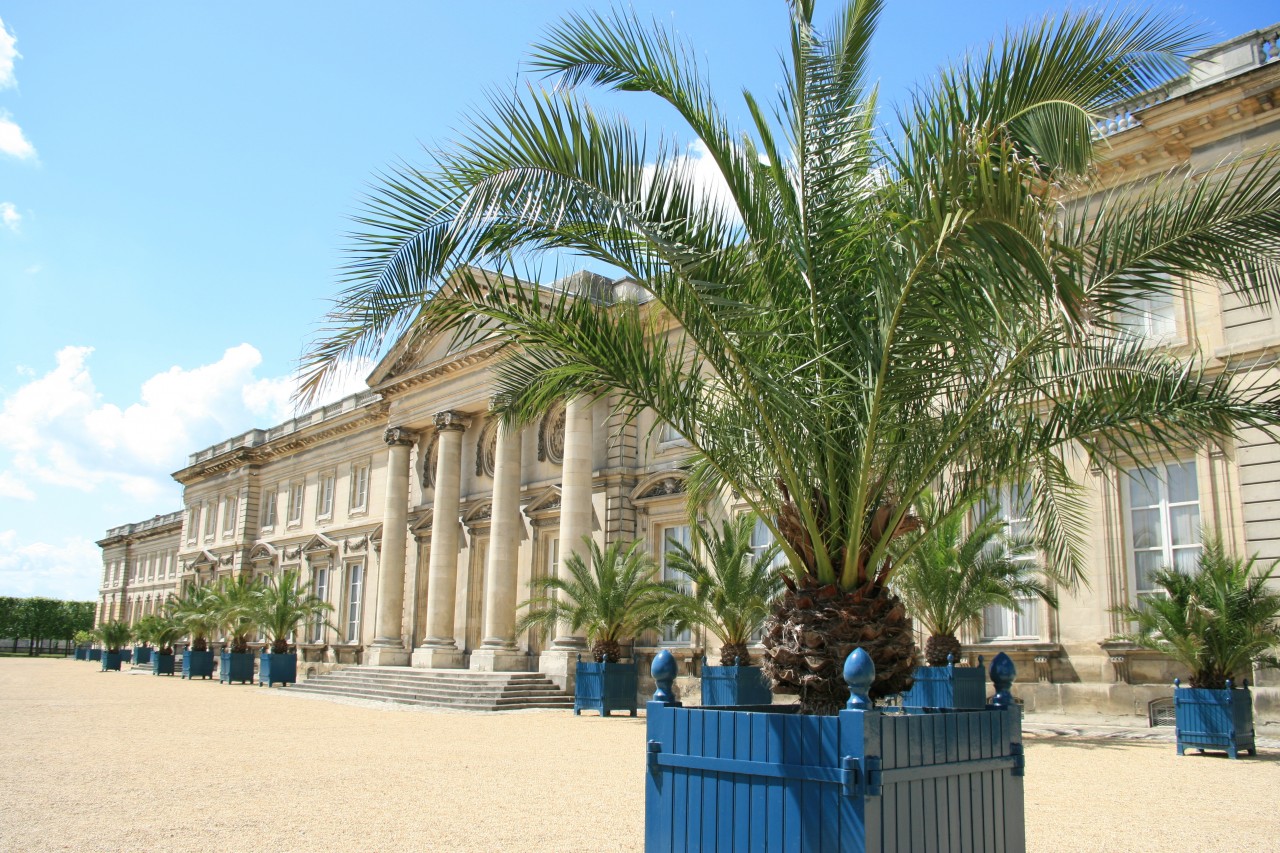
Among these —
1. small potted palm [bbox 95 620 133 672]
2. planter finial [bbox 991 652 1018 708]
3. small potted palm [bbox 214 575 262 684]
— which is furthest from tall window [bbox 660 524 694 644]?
small potted palm [bbox 95 620 133 672]

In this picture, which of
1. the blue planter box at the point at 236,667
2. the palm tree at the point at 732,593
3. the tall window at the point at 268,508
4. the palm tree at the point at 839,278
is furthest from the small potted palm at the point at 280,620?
the palm tree at the point at 839,278

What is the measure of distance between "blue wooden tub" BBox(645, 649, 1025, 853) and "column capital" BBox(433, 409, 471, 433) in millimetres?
24705

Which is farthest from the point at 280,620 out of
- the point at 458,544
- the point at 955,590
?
the point at 955,590

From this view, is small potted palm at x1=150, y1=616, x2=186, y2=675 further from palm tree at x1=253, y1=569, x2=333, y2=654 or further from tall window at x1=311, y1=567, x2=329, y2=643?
palm tree at x1=253, y1=569, x2=333, y2=654

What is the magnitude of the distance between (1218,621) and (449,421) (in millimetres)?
21867

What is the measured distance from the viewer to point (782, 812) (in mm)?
5324

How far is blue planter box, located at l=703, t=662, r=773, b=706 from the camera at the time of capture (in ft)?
58.1

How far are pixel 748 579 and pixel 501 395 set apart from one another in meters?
11.4

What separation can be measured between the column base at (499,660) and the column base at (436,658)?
2.80m

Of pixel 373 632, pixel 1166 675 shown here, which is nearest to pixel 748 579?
pixel 1166 675

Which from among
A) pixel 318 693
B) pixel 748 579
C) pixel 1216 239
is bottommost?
pixel 318 693

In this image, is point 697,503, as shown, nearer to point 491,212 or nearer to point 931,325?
point 931,325

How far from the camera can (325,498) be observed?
3997cm

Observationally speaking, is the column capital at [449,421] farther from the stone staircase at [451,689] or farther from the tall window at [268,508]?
the tall window at [268,508]
